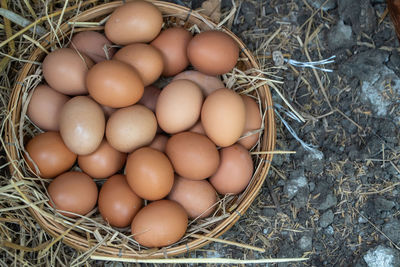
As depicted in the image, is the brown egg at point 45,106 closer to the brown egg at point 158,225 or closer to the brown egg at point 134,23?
the brown egg at point 134,23

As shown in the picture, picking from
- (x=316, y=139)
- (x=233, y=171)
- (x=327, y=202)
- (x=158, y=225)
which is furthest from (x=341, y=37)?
(x=158, y=225)

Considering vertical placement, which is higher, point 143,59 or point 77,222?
point 143,59

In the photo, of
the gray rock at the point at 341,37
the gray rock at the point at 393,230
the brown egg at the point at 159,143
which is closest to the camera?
the brown egg at the point at 159,143

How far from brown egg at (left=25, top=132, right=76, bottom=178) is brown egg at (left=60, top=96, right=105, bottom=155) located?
53 millimetres

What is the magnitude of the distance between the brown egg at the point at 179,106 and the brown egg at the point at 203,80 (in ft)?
0.30

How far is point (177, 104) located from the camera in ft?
6.08

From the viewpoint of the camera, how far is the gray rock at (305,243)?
2057mm

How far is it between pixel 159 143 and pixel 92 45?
1.79ft

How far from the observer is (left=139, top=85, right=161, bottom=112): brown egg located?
2.03 metres

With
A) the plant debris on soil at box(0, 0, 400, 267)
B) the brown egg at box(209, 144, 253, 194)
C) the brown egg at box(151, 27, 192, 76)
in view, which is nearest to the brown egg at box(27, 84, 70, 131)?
the plant debris on soil at box(0, 0, 400, 267)

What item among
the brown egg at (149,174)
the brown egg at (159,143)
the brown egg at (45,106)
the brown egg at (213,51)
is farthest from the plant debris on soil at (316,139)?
the brown egg at (159,143)

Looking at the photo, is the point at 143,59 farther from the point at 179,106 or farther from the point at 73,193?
the point at 73,193

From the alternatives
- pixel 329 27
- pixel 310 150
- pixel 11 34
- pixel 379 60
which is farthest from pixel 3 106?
pixel 379 60

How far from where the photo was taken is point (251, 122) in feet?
6.64
